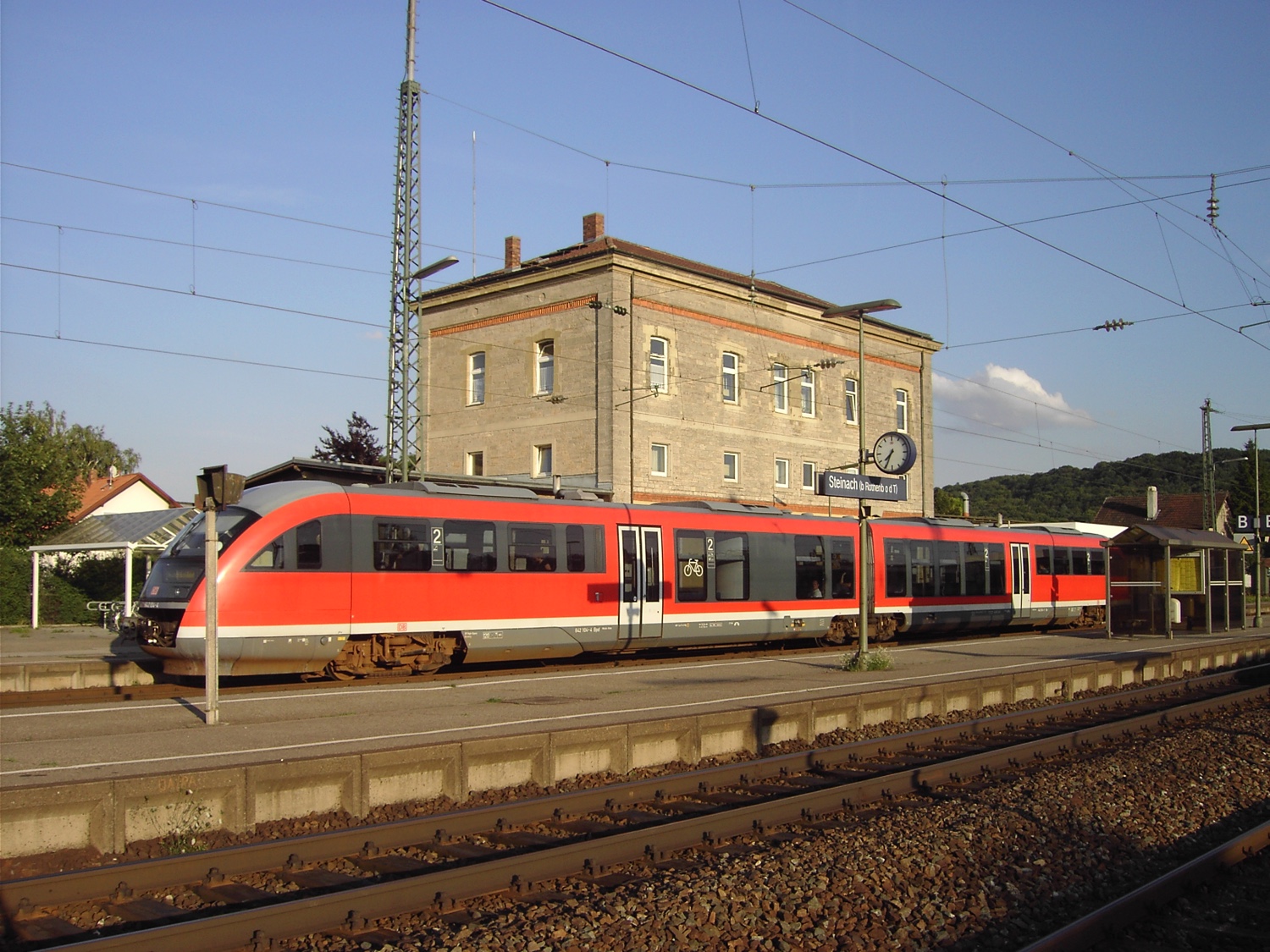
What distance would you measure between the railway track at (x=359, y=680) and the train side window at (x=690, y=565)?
50.8 inches

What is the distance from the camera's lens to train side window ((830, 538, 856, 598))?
24.5 metres

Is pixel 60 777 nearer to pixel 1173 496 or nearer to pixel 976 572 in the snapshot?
pixel 976 572

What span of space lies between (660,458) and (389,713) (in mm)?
23787

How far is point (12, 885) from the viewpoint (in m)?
6.05

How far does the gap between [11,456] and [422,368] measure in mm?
14104

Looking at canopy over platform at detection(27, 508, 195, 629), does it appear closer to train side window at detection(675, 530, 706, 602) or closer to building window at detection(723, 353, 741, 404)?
train side window at detection(675, 530, 706, 602)

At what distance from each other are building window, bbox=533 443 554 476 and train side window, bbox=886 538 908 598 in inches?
556

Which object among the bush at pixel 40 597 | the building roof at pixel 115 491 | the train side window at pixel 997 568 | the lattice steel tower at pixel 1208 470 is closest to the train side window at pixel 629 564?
the train side window at pixel 997 568

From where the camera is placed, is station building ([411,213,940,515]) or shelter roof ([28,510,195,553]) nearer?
shelter roof ([28,510,195,553])

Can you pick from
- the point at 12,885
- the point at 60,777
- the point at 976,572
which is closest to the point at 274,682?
the point at 60,777

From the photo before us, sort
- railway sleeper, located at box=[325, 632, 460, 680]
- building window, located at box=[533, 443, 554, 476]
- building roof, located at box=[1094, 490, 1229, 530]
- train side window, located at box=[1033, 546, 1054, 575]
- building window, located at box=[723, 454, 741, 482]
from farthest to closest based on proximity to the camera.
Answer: building roof, located at box=[1094, 490, 1229, 530], building window, located at box=[723, 454, 741, 482], building window, located at box=[533, 443, 554, 476], train side window, located at box=[1033, 546, 1054, 575], railway sleeper, located at box=[325, 632, 460, 680]

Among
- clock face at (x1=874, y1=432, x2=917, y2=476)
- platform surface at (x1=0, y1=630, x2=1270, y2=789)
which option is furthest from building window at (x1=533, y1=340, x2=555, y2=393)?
platform surface at (x1=0, y1=630, x2=1270, y2=789)

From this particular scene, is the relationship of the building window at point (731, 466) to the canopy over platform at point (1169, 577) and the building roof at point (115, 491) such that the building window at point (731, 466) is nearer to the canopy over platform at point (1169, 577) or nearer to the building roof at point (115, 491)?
the canopy over platform at point (1169, 577)

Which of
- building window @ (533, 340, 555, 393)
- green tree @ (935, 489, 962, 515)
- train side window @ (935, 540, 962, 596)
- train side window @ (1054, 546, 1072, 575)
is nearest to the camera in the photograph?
train side window @ (935, 540, 962, 596)
